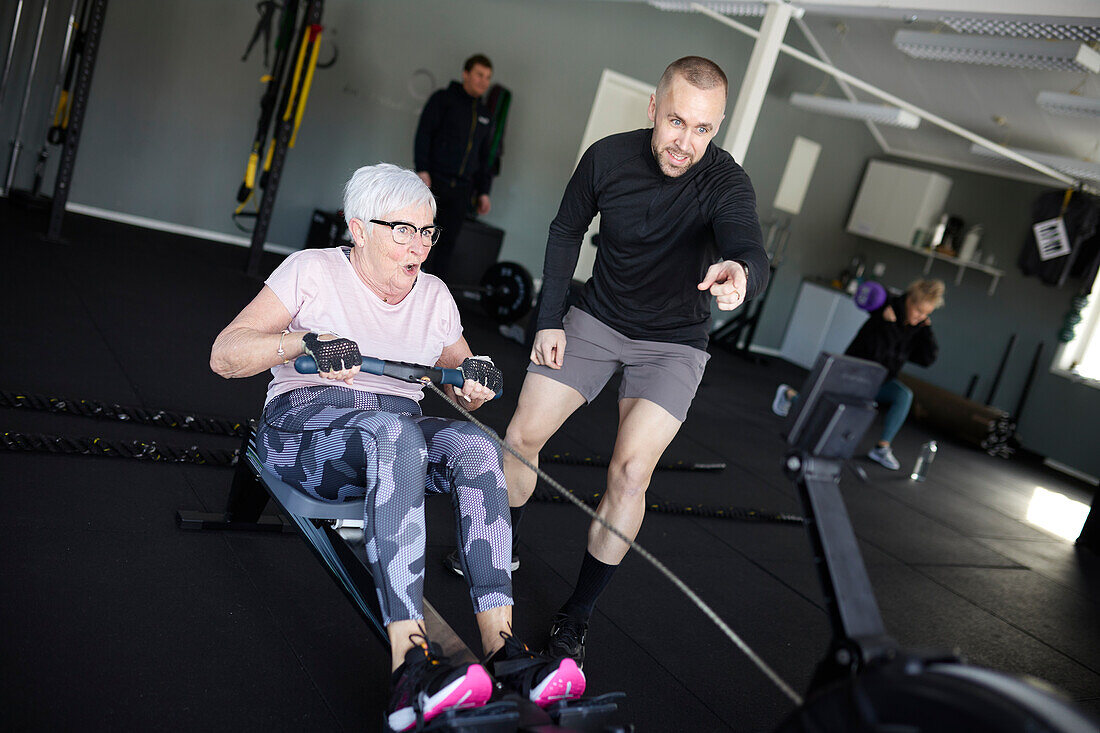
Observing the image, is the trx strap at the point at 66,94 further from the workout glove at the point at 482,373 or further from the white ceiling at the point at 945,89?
the workout glove at the point at 482,373

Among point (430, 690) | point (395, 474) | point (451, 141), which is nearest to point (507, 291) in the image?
point (451, 141)

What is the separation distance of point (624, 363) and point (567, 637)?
0.68m

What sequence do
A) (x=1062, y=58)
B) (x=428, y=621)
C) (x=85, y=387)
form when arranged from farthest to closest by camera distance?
(x=1062, y=58)
(x=85, y=387)
(x=428, y=621)

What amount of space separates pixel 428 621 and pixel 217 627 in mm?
496

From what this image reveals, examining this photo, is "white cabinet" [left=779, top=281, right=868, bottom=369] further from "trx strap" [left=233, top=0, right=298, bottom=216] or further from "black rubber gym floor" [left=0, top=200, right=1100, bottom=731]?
"trx strap" [left=233, top=0, right=298, bottom=216]

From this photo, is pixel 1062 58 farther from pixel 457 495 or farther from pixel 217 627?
pixel 217 627

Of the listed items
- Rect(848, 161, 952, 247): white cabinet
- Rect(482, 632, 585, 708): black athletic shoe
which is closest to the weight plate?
Rect(482, 632, 585, 708): black athletic shoe

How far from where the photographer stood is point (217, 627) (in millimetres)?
1895

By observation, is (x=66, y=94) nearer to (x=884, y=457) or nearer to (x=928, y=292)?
(x=928, y=292)

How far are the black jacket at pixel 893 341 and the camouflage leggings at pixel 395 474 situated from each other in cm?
378

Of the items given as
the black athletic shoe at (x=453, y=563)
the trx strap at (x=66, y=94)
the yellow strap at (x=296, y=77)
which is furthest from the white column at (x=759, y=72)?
the trx strap at (x=66, y=94)

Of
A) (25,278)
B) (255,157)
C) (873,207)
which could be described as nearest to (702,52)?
(873,207)

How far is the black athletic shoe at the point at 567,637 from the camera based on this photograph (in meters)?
2.10

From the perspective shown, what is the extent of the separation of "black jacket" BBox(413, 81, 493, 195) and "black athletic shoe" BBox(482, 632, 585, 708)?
15.2 feet
